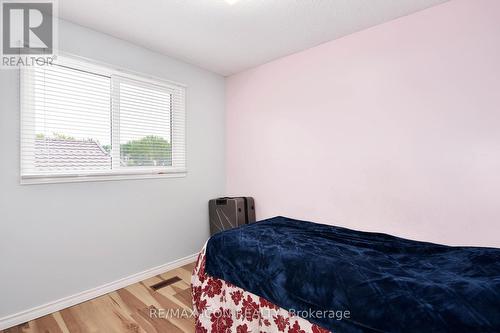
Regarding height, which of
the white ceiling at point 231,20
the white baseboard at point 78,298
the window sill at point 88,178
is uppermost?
the white ceiling at point 231,20

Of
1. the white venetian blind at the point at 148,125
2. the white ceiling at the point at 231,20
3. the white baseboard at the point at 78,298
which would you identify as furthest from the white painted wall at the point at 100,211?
the white ceiling at the point at 231,20

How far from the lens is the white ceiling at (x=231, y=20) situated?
1.90 m

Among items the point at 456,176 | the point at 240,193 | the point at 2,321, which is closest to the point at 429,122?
the point at 456,176

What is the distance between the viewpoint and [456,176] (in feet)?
6.00

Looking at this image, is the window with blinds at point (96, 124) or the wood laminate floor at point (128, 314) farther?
the window with blinds at point (96, 124)

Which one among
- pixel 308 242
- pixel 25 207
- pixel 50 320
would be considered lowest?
pixel 50 320

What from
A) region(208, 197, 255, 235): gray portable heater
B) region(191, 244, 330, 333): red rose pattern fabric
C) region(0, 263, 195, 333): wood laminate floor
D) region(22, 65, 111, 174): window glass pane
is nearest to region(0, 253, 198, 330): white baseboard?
region(0, 263, 195, 333): wood laminate floor

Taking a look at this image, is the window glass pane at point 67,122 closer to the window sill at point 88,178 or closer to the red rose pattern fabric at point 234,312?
the window sill at point 88,178

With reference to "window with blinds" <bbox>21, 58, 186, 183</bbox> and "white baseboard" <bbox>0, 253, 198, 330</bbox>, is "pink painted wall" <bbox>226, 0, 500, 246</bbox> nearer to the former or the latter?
"window with blinds" <bbox>21, 58, 186, 183</bbox>

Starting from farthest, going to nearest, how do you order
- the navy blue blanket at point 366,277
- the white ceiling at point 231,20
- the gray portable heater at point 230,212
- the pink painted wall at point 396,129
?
the gray portable heater at point 230,212 < the white ceiling at point 231,20 < the pink painted wall at point 396,129 < the navy blue blanket at point 366,277

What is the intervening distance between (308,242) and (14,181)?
2.25 m

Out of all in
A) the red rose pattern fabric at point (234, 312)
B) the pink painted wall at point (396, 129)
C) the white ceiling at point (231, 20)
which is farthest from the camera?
the white ceiling at point (231, 20)

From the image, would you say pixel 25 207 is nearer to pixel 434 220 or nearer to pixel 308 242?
pixel 308 242

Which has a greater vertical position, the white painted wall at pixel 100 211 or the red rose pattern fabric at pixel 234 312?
the white painted wall at pixel 100 211
